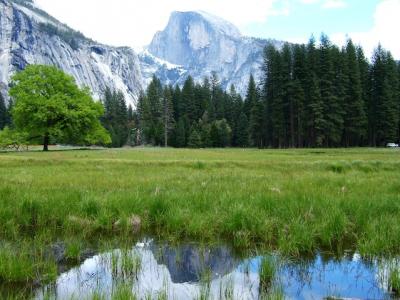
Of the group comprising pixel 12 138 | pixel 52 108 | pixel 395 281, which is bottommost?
pixel 395 281

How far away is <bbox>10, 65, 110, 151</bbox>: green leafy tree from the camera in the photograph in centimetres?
4778

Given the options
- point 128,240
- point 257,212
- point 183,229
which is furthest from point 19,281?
point 257,212

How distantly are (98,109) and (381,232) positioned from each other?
50.9 metres

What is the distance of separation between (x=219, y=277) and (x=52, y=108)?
Result: 1871 inches

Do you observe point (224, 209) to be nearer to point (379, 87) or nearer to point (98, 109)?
point (98, 109)

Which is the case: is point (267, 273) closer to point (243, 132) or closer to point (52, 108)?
point (52, 108)

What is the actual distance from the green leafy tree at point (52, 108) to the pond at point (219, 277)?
146 ft

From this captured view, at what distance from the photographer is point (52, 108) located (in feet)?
158

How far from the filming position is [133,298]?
3.91 meters

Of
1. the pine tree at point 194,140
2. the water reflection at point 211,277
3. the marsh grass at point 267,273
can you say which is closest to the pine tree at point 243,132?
the pine tree at point 194,140

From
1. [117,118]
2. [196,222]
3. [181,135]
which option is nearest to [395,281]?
[196,222]

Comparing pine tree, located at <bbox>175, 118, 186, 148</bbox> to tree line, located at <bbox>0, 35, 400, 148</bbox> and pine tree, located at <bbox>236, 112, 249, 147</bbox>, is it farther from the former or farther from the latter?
tree line, located at <bbox>0, 35, 400, 148</bbox>

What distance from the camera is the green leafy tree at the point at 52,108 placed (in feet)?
157

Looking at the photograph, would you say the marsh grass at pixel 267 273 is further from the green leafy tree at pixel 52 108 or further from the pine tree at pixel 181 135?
the pine tree at pixel 181 135
